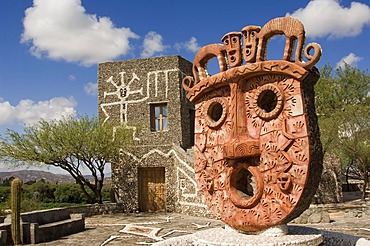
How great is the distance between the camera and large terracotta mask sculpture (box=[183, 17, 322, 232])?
6.17 metres

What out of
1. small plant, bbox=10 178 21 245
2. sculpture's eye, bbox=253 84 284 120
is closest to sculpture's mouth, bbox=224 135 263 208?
sculpture's eye, bbox=253 84 284 120

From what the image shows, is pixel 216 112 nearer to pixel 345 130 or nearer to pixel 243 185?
pixel 243 185

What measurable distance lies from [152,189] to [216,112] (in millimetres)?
11300

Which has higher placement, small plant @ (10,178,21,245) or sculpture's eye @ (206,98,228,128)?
sculpture's eye @ (206,98,228,128)

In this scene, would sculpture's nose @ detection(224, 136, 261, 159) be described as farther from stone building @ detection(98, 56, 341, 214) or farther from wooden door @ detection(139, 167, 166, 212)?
wooden door @ detection(139, 167, 166, 212)

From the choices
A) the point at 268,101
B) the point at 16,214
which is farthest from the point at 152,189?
the point at 268,101

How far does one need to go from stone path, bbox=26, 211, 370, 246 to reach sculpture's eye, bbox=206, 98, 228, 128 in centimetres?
434

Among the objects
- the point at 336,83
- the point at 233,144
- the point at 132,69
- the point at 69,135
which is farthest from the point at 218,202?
the point at 336,83

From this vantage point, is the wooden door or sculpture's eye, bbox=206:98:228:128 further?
the wooden door

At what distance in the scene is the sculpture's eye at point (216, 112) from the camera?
279 inches

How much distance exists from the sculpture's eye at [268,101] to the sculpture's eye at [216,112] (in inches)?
23.4

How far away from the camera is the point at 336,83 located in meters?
24.9

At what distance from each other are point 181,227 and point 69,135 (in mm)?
6356

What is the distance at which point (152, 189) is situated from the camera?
1827 cm
